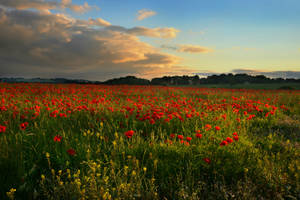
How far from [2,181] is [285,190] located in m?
4.05

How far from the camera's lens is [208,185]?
9.89ft

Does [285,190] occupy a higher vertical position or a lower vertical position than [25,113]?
lower

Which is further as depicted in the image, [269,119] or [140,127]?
[269,119]

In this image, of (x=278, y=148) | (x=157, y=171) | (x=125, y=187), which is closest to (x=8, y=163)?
(x=125, y=187)

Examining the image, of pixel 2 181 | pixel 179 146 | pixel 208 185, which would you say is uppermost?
pixel 179 146

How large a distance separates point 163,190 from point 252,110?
684 centimetres

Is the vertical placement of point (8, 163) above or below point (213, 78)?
below

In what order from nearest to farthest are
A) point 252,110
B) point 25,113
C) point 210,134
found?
point 210,134 → point 25,113 → point 252,110

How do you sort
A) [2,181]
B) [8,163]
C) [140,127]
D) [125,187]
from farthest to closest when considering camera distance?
[140,127], [8,163], [2,181], [125,187]

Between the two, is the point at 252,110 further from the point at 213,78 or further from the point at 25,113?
the point at 213,78

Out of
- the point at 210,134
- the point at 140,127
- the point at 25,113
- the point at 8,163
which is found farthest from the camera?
the point at 25,113

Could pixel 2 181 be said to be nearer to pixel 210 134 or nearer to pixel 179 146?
pixel 179 146

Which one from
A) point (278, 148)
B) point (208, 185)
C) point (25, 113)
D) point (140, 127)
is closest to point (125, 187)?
point (208, 185)

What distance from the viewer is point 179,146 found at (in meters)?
3.48
